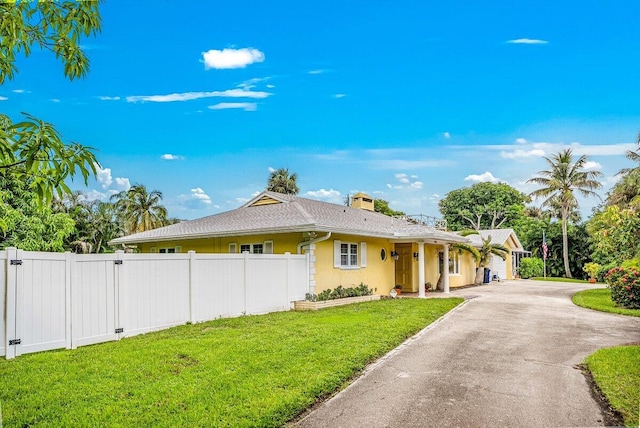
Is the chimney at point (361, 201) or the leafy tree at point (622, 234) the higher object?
the chimney at point (361, 201)

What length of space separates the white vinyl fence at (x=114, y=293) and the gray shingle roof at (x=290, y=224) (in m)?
2.45

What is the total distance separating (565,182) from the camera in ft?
121

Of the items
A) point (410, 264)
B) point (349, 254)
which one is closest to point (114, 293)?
point (349, 254)

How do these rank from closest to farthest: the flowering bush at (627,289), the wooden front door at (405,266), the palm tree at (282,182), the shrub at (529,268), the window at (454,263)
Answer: the flowering bush at (627,289) < the wooden front door at (405,266) < the window at (454,263) < the shrub at (529,268) < the palm tree at (282,182)

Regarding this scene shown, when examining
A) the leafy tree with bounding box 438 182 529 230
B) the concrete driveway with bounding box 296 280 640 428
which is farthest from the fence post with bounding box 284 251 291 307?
the leafy tree with bounding box 438 182 529 230

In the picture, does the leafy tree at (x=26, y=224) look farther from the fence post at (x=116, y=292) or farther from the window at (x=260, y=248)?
the fence post at (x=116, y=292)

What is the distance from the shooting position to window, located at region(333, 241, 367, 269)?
1591cm

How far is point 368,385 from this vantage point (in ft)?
19.8

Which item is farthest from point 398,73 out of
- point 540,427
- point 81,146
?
point 81,146

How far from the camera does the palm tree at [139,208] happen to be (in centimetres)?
3800

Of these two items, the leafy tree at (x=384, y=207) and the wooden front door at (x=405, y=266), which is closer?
the wooden front door at (x=405, y=266)

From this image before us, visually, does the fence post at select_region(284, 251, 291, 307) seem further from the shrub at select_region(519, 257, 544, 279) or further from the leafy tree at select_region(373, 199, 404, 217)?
the leafy tree at select_region(373, 199, 404, 217)

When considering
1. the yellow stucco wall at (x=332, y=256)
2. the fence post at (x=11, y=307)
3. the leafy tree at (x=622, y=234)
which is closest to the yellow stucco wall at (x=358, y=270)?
the yellow stucco wall at (x=332, y=256)

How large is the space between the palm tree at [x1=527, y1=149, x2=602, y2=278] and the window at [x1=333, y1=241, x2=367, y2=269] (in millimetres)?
25613
